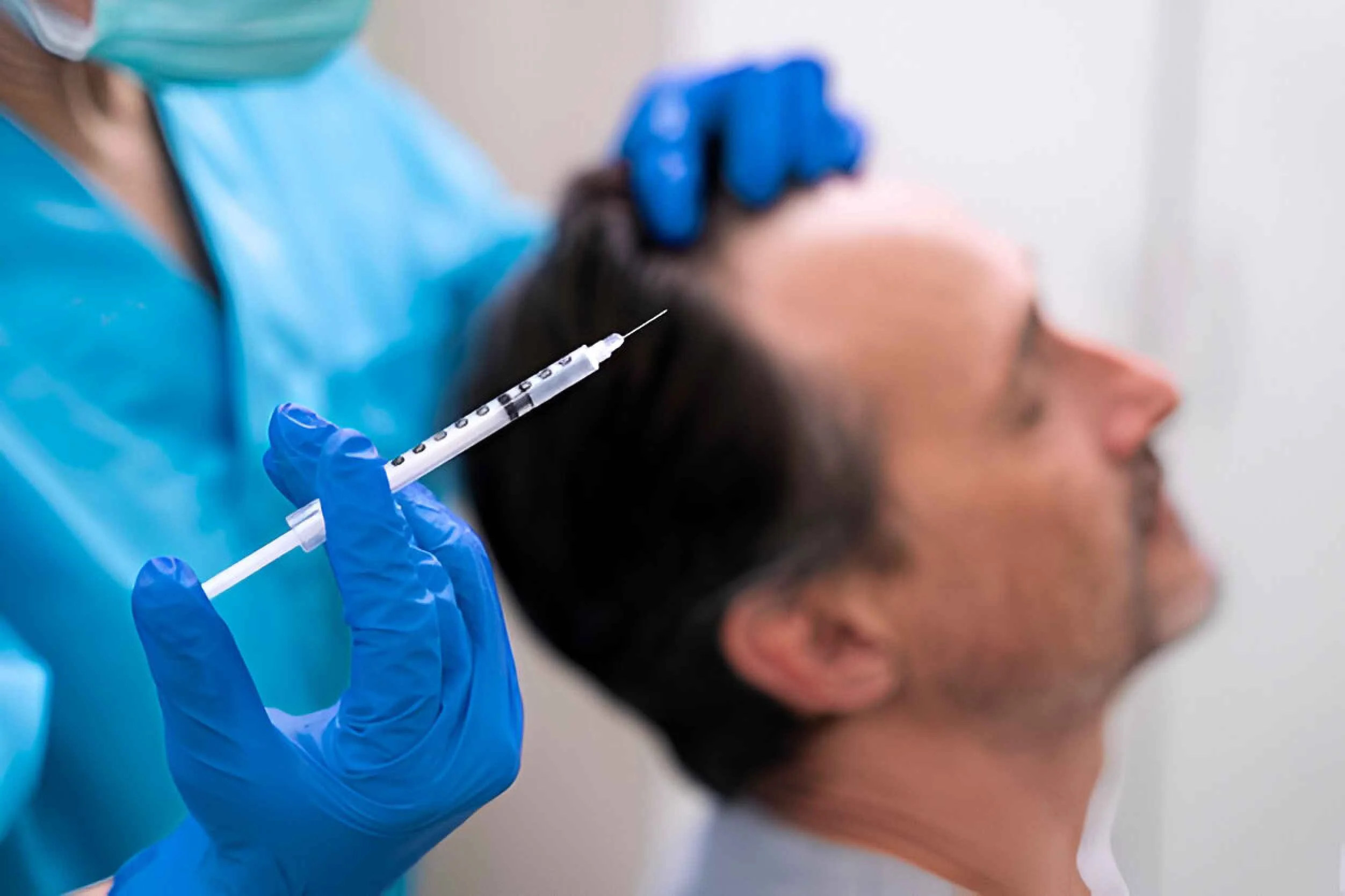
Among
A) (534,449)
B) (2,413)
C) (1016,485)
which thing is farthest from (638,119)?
(2,413)

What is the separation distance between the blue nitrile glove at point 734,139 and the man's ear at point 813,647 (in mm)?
242

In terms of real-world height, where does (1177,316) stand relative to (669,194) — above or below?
below

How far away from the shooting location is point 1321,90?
3.37 feet

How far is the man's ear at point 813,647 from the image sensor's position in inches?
31.9

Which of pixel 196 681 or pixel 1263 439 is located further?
pixel 1263 439

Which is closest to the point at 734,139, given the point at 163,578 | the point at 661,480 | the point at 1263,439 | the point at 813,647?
the point at 661,480

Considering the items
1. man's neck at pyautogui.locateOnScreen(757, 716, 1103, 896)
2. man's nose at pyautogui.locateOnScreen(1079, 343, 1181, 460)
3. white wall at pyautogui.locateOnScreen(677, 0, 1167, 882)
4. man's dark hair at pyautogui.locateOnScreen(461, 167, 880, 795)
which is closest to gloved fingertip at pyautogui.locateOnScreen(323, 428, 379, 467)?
man's dark hair at pyautogui.locateOnScreen(461, 167, 880, 795)

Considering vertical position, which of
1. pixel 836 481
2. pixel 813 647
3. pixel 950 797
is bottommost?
pixel 950 797

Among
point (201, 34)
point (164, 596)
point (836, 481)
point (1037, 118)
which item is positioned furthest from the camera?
point (1037, 118)

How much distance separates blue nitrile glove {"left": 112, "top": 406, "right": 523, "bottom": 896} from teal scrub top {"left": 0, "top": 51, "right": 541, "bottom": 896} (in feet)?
0.43

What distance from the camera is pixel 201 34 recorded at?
906mm

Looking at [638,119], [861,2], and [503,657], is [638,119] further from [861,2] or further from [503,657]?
[861,2]

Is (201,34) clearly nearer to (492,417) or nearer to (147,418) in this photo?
(147,418)

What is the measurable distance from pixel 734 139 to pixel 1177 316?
51 centimetres
